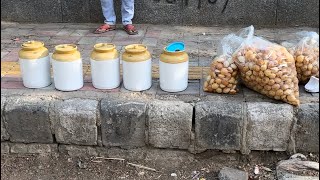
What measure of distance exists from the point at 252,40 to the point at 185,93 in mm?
574

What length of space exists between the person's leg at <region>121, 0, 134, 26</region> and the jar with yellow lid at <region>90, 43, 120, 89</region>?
1707 millimetres

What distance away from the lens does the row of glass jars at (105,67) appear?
2.84m

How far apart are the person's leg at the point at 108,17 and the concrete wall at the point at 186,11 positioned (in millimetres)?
253

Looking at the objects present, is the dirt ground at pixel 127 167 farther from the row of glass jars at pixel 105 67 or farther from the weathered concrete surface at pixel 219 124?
the row of glass jars at pixel 105 67

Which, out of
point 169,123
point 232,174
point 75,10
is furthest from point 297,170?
point 75,10

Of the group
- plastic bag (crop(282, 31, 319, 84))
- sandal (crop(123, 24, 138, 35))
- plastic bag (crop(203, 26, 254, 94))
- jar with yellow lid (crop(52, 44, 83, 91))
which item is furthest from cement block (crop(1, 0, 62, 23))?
plastic bag (crop(282, 31, 319, 84))

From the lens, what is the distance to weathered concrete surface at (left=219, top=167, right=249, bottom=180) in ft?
8.77

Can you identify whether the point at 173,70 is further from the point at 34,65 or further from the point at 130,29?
the point at 130,29

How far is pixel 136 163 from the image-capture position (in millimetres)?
2895

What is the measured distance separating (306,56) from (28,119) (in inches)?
74.3

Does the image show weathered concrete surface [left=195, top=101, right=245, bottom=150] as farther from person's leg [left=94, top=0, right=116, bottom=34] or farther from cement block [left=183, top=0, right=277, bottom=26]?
cement block [left=183, top=0, right=277, bottom=26]

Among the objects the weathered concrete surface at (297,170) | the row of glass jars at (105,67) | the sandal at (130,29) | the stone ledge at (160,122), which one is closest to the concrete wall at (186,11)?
the sandal at (130,29)

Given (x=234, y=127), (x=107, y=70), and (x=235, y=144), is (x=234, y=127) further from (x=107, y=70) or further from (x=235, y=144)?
(x=107, y=70)

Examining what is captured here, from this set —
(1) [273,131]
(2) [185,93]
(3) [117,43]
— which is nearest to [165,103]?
(2) [185,93]
